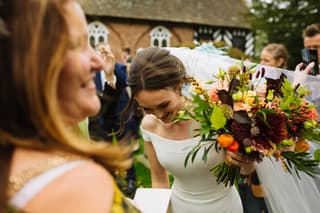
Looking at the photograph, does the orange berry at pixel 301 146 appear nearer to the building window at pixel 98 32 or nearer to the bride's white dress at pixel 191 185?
the bride's white dress at pixel 191 185

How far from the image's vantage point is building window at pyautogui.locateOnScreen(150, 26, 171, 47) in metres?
27.4

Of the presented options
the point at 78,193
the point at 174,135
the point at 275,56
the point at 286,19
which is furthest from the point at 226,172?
the point at 286,19

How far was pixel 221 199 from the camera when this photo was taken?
315 centimetres

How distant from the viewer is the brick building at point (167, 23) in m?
26.5

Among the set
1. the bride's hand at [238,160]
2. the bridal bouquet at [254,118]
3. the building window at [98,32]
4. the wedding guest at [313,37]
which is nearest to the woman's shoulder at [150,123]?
the bridal bouquet at [254,118]

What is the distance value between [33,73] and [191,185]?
2145 millimetres

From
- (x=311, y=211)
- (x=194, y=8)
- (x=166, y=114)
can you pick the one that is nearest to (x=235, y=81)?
(x=166, y=114)

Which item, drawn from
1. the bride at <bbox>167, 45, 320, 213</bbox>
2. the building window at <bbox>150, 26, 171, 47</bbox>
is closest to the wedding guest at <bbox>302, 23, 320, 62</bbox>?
the bride at <bbox>167, 45, 320, 213</bbox>

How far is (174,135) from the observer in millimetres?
3223

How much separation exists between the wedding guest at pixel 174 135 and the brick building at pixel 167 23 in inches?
902

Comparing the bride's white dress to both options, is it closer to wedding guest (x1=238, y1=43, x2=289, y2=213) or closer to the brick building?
wedding guest (x1=238, y1=43, x2=289, y2=213)

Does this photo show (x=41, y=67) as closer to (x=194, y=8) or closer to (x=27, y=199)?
(x=27, y=199)

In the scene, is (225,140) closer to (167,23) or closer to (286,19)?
(286,19)

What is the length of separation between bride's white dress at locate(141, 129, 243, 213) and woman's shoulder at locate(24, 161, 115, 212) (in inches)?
73.6
